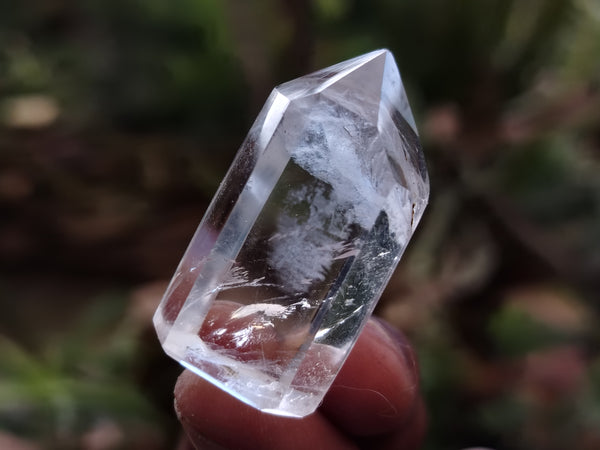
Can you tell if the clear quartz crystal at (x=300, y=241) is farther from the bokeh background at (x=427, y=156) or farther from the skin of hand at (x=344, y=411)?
the bokeh background at (x=427, y=156)

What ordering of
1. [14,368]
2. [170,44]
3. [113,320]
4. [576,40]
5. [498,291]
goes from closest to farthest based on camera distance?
1. [14,368]
2. [113,320]
3. [498,291]
4. [576,40]
5. [170,44]

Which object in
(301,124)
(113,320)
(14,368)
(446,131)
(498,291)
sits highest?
(301,124)

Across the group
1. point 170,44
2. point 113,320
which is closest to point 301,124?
point 113,320

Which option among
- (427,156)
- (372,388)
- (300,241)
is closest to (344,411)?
(372,388)

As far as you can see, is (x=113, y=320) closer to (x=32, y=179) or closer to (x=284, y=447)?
(x=32, y=179)

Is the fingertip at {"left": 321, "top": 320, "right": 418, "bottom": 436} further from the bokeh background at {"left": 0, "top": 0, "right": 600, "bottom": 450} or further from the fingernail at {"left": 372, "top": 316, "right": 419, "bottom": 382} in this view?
the bokeh background at {"left": 0, "top": 0, "right": 600, "bottom": 450}

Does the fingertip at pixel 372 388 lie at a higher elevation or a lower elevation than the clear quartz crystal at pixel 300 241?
lower

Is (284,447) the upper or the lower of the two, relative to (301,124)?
lower

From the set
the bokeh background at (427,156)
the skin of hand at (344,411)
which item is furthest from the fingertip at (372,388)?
the bokeh background at (427,156)
